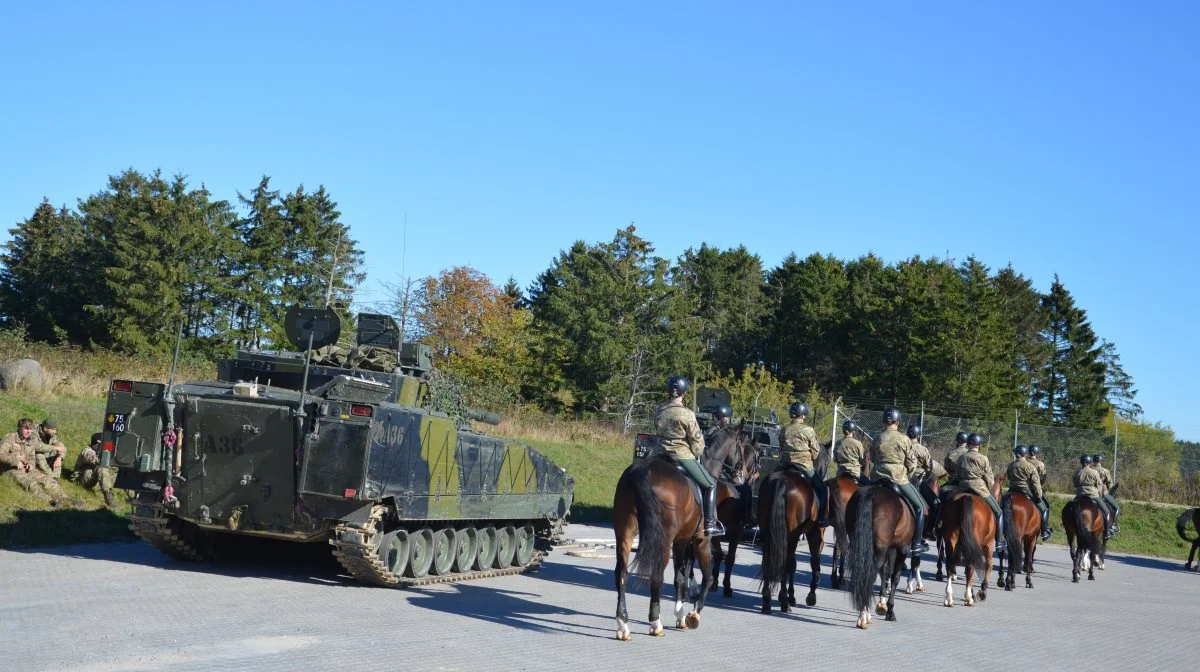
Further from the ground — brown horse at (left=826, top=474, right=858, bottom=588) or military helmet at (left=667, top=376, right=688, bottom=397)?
military helmet at (left=667, top=376, right=688, bottom=397)

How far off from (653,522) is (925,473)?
284 inches

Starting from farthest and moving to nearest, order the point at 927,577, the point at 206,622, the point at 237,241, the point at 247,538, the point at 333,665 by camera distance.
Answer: the point at 237,241, the point at 927,577, the point at 247,538, the point at 206,622, the point at 333,665

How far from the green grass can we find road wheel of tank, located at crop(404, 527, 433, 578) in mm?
4105

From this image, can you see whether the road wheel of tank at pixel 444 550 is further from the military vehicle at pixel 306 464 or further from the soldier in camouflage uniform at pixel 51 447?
the soldier in camouflage uniform at pixel 51 447

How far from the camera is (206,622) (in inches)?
385

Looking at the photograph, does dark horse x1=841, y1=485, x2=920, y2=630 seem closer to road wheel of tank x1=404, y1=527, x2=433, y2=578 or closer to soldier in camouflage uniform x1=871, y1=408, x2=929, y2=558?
soldier in camouflage uniform x1=871, y1=408, x2=929, y2=558

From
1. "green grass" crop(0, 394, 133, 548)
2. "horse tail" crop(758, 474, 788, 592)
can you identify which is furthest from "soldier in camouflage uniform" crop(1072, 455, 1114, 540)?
"green grass" crop(0, 394, 133, 548)

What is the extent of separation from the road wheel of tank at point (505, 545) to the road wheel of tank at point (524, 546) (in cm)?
12

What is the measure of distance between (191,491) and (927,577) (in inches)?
511

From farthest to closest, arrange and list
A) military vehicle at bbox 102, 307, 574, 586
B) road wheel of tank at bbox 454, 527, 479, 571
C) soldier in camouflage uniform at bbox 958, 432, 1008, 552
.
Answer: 1. soldier in camouflage uniform at bbox 958, 432, 1008, 552
2. road wheel of tank at bbox 454, 527, 479, 571
3. military vehicle at bbox 102, 307, 574, 586

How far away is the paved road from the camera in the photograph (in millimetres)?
8734

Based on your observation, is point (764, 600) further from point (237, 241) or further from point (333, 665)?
point (237, 241)

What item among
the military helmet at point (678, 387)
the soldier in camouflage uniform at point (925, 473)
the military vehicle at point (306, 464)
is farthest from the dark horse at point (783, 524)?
the military vehicle at point (306, 464)

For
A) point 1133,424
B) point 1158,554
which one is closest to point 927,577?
point 1158,554
